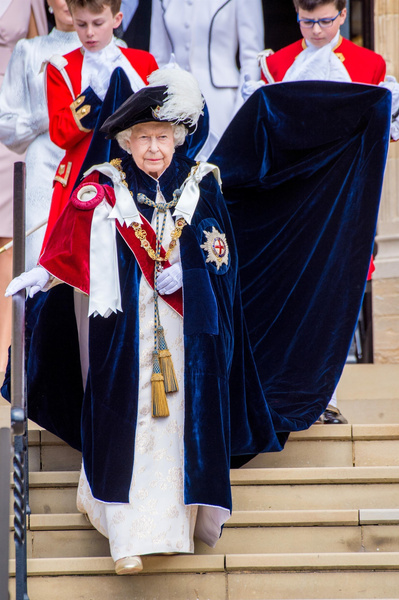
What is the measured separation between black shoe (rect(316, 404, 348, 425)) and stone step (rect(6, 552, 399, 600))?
3.46 feet

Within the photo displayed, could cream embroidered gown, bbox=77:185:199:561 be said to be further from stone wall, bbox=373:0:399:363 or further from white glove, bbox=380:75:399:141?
stone wall, bbox=373:0:399:363

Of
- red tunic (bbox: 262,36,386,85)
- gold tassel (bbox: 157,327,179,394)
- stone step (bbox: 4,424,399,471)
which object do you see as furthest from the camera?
red tunic (bbox: 262,36,386,85)

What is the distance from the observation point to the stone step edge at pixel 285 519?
5.07 meters

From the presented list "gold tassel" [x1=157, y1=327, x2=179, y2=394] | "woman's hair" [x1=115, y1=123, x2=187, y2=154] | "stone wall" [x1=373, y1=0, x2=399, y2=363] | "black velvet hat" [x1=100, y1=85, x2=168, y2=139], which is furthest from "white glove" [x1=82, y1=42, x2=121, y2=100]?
"stone wall" [x1=373, y1=0, x2=399, y2=363]

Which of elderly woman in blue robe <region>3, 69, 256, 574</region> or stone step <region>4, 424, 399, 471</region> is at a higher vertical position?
elderly woman in blue robe <region>3, 69, 256, 574</region>

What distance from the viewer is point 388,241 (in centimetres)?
785

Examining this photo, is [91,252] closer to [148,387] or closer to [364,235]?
[148,387]

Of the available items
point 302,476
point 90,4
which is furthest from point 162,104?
point 302,476

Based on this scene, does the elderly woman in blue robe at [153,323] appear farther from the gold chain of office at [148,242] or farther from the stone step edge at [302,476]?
the stone step edge at [302,476]

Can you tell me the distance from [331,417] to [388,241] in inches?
92.2

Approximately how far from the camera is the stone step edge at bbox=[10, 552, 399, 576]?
4.78 m

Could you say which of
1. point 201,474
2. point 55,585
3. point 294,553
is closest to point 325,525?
point 294,553

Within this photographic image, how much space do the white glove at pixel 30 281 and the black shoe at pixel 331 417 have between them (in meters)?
1.62

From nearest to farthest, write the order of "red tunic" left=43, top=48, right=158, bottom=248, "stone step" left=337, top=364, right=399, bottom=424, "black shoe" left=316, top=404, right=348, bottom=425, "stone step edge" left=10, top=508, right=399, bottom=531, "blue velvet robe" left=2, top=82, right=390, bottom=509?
"stone step edge" left=10, top=508, right=399, bottom=531 < "blue velvet robe" left=2, top=82, right=390, bottom=509 < "black shoe" left=316, top=404, right=348, bottom=425 < "red tunic" left=43, top=48, right=158, bottom=248 < "stone step" left=337, top=364, right=399, bottom=424
